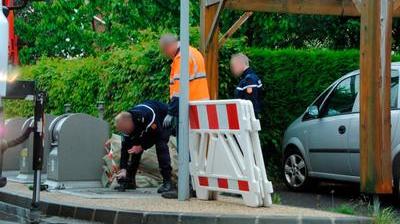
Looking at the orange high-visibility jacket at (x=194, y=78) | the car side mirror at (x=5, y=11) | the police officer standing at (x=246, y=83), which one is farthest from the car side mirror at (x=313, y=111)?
the car side mirror at (x=5, y=11)

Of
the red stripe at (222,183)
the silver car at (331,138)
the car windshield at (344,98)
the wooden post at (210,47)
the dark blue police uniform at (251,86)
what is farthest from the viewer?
the wooden post at (210,47)

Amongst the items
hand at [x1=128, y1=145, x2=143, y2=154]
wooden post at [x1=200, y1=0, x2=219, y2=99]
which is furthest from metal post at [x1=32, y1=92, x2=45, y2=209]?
wooden post at [x1=200, y1=0, x2=219, y2=99]

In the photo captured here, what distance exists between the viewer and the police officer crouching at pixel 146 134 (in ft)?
30.0

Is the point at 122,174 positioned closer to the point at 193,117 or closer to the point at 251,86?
the point at 193,117

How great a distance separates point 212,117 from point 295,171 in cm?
324

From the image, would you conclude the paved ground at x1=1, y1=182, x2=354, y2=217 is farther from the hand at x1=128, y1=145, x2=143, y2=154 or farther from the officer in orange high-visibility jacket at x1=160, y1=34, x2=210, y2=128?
the officer in orange high-visibility jacket at x1=160, y1=34, x2=210, y2=128

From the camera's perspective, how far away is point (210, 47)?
1041 centimetres

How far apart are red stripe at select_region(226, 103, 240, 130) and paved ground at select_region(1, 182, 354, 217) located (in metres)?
0.88

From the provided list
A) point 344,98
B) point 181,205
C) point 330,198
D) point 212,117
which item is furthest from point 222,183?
point 344,98

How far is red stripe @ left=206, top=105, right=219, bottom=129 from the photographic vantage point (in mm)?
8078

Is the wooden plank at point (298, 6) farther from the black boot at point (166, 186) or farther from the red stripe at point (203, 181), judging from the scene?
the red stripe at point (203, 181)

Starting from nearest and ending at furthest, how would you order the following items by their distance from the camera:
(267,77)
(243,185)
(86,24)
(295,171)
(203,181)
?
(243,185) → (203,181) → (295,171) → (267,77) → (86,24)

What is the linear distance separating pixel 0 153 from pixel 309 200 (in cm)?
435

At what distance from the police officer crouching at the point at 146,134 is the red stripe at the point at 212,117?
1138 mm
